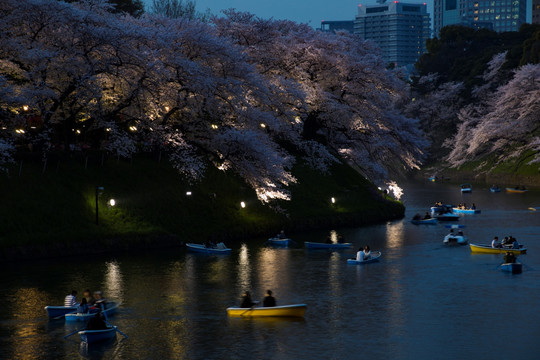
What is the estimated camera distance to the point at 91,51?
50.5 metres

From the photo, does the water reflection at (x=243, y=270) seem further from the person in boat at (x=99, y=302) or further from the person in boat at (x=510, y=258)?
the person in boat at (x=510, y=258)

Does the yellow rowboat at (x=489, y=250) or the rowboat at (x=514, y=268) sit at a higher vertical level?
the yellow rowboat at (x=489, y=250)

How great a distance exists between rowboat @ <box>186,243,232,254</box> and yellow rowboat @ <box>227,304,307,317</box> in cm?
1663

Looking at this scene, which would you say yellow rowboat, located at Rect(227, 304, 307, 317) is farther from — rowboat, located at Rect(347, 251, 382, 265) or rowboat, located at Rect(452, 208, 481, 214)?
rowboat, located at Rect(452, 208, 481, 214)

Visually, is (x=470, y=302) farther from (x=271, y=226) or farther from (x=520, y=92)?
(x=520, y=92)

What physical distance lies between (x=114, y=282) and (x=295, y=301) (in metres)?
10.5

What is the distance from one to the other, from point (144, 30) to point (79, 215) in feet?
45.9

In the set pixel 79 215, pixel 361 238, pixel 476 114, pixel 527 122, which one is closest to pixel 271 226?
pixel 361 238

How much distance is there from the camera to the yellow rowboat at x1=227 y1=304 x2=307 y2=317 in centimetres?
3253

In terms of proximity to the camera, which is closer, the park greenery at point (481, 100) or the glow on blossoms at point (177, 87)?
the glow on blossoms at point (177, 87)

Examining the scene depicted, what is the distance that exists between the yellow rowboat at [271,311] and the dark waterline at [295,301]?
2.07ft

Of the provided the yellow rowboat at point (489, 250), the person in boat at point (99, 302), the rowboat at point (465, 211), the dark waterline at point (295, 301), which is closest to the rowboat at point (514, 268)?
the dark waterline at point (295, 301)

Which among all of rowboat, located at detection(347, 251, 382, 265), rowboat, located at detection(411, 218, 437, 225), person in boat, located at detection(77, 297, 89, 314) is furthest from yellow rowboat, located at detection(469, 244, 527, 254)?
person in boat, located at detection(77, 297, 89, 314)

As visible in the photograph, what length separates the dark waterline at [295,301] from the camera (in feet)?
93.2
